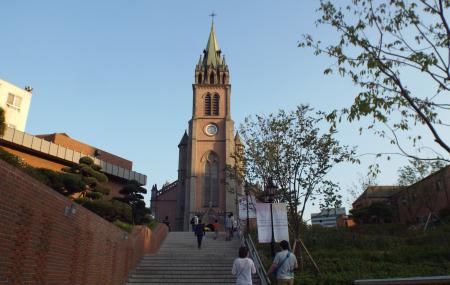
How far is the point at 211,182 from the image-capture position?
45.7 metres

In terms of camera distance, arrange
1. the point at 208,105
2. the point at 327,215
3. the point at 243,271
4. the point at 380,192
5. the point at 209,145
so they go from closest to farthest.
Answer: the point at 243,271 → the point at 327,215 → the point at 209,145 → the point at 208,105 → the point at 380,192

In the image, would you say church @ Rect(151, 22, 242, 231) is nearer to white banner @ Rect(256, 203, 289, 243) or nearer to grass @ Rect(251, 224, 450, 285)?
grass @ Rect(251, 224, 450, 285)

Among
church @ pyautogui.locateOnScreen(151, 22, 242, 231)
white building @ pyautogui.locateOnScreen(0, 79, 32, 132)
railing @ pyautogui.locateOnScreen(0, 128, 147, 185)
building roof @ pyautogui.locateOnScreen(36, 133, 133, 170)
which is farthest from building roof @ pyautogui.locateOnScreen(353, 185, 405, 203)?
white building @ pyautogui.locateOnScreen(0, 79, 32, 132)

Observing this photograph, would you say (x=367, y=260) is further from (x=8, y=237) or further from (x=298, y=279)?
(x=8, y=237)

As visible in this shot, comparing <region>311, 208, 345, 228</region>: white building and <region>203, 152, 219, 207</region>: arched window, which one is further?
<region>203, 152, 219, 207</region>: arched window

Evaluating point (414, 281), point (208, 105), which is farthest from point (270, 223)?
point (208, 105)

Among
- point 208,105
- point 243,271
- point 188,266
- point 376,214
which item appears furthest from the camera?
point 208,105

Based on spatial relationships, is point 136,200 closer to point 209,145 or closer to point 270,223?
point 270,223

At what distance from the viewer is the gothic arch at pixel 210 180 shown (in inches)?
1769

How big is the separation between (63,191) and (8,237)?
13.6 m

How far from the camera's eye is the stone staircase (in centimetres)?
1377

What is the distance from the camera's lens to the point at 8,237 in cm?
660

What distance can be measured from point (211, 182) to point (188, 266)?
30.5 meters

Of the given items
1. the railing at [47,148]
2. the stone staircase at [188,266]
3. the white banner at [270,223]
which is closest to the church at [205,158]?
the railing at [47,148]
